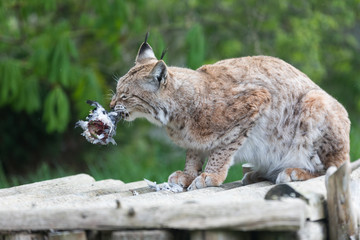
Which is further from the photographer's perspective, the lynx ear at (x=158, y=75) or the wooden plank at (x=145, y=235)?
the lynx ear at (x=158, y=75)

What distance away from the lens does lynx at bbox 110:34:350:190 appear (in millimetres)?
4449

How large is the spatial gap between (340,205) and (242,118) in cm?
145

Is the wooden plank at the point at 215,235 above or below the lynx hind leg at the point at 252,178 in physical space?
below

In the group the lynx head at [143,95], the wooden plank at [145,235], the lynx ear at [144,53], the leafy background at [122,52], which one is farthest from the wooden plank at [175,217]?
the leafy background at [122,52]

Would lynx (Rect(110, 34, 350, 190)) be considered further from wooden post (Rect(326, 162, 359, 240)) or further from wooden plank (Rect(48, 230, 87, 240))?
wooden plank (Rect(48, 230, 87, 240))

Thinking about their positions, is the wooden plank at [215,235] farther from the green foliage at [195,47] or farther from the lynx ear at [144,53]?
the green foliage at [195,47]

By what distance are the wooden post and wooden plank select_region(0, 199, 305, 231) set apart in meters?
0.45

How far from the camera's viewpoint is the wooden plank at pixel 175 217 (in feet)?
9.12

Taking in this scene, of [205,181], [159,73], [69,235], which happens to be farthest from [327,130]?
[69,235]

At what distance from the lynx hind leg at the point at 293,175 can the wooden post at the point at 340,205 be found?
3.37 feet

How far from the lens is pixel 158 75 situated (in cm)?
441

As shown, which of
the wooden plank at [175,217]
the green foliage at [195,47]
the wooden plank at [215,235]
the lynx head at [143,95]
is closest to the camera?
the wooden plank at [175,217]

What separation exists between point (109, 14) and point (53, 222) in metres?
5.13

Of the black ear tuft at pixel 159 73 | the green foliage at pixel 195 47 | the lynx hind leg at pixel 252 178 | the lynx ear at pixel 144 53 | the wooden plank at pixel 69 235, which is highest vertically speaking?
the green foliage at pixel 195 47
